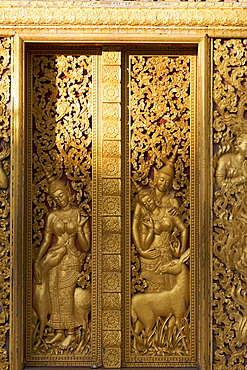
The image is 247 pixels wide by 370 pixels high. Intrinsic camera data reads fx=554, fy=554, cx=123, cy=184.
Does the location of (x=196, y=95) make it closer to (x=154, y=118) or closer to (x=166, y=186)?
(x=154, y=118)

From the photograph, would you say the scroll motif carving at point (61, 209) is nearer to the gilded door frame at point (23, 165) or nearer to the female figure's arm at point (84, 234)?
the female figure's arm at point (84, 234)

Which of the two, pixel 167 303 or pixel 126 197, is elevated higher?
pixel 126 197

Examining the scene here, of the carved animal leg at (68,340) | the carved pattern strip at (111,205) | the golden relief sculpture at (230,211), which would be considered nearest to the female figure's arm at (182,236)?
the golden relief sculpture at (230,211)

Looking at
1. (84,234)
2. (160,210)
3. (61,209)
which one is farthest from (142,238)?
(61,209)

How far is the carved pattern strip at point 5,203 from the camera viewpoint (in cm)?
396

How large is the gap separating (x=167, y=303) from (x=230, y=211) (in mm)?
822

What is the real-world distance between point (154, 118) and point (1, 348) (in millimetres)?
1999

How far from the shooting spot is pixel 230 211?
157 inches

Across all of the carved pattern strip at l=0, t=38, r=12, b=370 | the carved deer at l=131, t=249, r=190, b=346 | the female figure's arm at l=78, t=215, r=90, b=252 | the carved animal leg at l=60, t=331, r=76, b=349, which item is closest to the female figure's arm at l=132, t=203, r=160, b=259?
the carved deer at l=131, t=249, r=190, b=346

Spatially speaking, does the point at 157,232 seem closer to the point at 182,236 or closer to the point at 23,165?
the point at 182,236

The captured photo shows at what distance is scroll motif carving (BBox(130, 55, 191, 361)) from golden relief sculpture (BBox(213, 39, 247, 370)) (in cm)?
25

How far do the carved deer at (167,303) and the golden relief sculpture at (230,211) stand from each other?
9.9 inches

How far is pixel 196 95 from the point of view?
13.4 ft

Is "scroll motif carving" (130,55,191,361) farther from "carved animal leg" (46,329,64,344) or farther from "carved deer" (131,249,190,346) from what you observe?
"carved animal leg" (46,329,64,344)
